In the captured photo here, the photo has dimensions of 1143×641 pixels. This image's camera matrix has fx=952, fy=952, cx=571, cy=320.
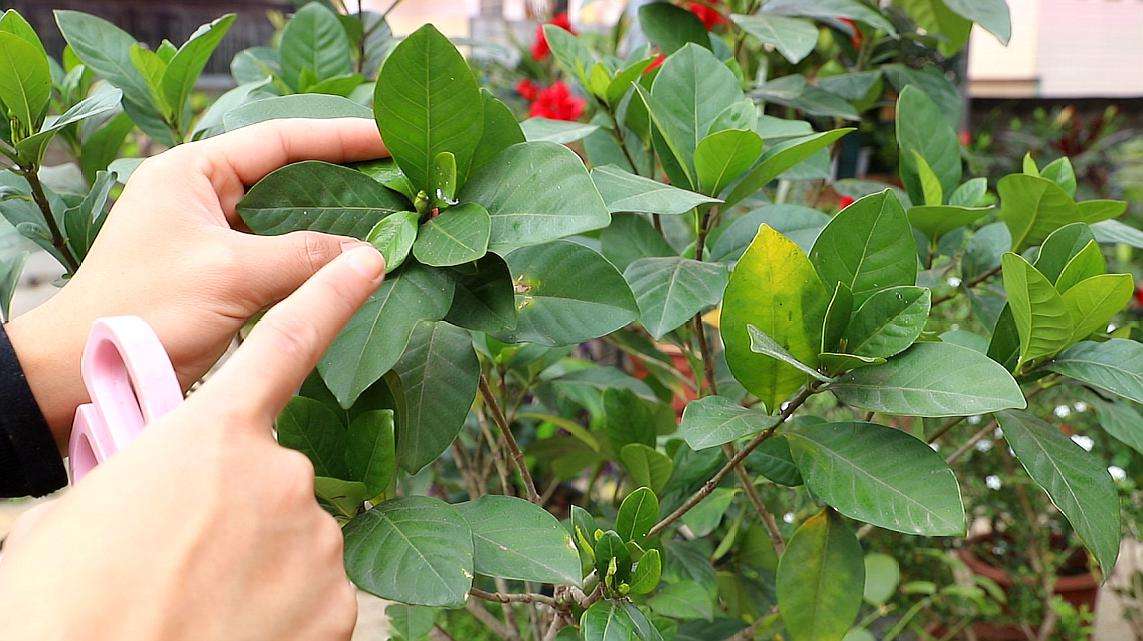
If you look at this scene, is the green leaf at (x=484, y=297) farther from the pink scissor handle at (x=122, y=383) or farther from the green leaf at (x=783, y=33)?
the green leaf at (x=783, y=33)

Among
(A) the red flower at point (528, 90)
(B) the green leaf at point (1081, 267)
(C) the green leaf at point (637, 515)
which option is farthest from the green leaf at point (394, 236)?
(A) the red flower at point (528, 90)

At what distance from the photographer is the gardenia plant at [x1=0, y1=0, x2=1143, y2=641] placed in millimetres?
533

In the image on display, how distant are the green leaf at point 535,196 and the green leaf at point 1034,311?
0.26 metres

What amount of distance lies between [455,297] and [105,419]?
0.67ft

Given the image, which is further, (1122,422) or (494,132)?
(1122,422)

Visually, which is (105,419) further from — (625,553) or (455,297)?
(625,553)

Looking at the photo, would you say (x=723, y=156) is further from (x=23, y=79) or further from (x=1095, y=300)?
(x=23, y=79)

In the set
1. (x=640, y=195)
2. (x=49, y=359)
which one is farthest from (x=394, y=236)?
(x=49, y=359)

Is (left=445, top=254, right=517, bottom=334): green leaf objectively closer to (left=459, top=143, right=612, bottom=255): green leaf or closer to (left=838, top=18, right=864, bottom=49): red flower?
(left=459, top=143, right=612, bottom=255): green leaf

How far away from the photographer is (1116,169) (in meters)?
3.15

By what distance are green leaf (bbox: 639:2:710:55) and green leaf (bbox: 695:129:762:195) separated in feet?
1.06

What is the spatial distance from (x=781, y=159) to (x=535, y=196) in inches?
7.6

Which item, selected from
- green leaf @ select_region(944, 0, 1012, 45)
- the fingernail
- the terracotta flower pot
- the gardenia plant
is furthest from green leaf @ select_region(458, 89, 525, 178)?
the terracotta flower pot

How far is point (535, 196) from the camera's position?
0.54 m
